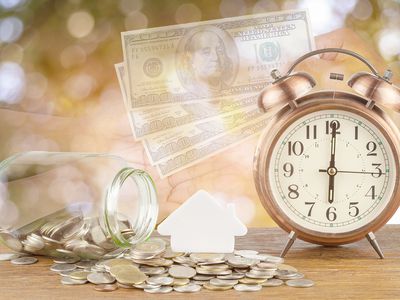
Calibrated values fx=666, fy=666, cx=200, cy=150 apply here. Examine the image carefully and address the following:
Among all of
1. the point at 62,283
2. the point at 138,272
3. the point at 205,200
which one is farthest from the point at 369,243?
the point at 62,283

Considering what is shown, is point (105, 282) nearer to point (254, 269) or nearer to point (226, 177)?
point (254, 269)

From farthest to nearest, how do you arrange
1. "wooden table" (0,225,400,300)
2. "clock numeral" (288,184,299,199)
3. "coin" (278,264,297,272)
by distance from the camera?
"clock numeral" (288,184,299,199) < "coin" (278,264,297,272) < "wooden table" (0,225,400,300)

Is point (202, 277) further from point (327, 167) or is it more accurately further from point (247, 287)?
point (327, 167)

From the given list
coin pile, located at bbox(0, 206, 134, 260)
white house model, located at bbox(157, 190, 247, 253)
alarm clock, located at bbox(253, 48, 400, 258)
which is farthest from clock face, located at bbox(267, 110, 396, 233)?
coin pile, located at bbox(0, 206, 134, 260)

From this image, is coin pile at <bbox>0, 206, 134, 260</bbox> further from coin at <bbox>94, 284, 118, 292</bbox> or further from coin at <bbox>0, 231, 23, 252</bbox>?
coin at <bbox>94, 284, 118, 292</bbox>

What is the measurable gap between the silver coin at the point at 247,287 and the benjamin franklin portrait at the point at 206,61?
64cm

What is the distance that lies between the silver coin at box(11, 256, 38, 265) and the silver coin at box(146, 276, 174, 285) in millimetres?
265

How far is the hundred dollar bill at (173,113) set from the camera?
1609 mm

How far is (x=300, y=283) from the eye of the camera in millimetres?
1074

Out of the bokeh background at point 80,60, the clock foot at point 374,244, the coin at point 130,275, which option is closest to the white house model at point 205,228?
the coin at point 130,275

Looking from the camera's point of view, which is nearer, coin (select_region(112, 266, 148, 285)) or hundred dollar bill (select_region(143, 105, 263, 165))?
coin (select_region(112, 266, 148, 285))

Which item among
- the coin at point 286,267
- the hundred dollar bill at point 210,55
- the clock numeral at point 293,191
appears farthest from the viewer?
the hundred dollar bill at point 210,55

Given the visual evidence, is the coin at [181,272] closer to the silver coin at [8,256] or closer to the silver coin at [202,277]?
the silver coin at [202,277]

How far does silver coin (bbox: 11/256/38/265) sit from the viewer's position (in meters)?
1.23
